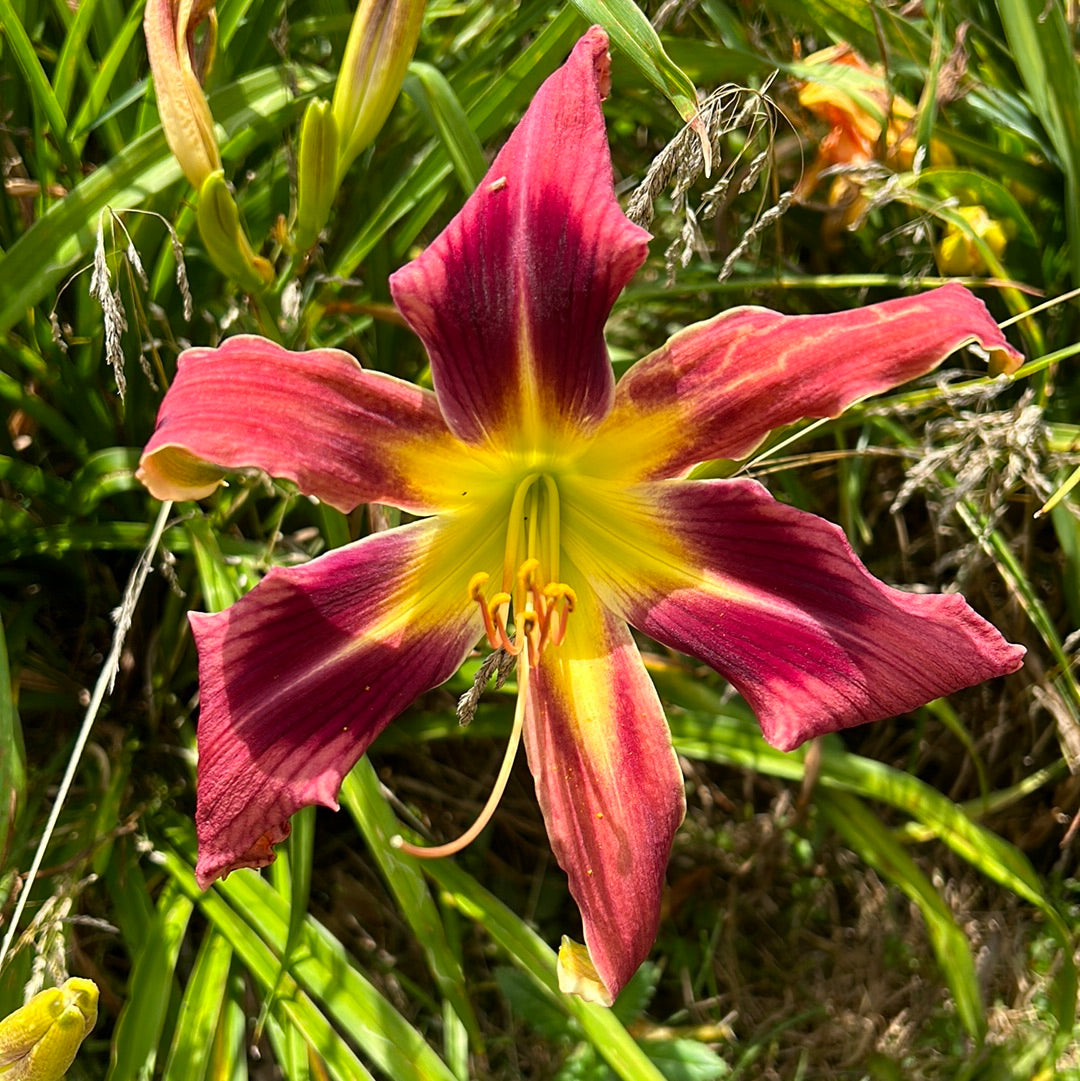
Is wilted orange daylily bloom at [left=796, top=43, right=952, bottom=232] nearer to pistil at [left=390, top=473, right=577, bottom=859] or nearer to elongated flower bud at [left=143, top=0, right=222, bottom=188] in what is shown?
pistil at [left=390, top=473, right=577, bottom=859]

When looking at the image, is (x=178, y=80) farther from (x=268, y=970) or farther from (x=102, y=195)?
(x=268, y=970)

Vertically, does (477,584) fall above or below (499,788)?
above

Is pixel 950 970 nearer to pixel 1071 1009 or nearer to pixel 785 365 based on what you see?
pixel 1071 1009

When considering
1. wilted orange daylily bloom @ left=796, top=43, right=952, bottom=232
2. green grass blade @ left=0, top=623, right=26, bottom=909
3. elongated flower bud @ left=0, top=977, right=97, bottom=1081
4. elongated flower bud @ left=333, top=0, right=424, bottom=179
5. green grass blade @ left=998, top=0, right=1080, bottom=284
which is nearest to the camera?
elongated flower bud @ left=0, top=977, right=97, bottom=1081

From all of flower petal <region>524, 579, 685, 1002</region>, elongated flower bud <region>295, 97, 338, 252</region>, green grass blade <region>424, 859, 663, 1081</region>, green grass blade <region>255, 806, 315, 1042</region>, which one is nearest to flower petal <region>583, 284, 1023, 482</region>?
flower petal <region>524, 579, 685, 1002</region>

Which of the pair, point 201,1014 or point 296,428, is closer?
point 296,428

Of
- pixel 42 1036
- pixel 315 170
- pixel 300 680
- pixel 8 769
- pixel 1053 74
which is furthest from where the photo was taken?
pixel 1053 74

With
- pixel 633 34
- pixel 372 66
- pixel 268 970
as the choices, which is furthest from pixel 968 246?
pixel 268 970
